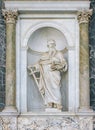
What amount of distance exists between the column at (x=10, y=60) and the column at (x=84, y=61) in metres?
1.84

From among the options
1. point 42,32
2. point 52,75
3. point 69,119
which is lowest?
point 69,119

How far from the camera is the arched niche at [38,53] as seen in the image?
→ 20.2 m

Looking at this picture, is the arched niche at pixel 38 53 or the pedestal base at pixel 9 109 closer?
the pedestal base at pixel 9 109

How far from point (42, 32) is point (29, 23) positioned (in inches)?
25.2

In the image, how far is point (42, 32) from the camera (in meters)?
20.5

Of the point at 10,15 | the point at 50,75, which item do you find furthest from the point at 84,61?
the point at 10,15

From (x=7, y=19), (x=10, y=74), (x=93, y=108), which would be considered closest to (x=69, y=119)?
(x=93, y=108)

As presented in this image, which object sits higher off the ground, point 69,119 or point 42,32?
point 42,32

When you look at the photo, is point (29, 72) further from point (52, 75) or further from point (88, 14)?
point (88, 14)

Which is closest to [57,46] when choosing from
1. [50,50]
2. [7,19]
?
[50,50]

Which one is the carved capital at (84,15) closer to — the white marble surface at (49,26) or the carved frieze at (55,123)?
the white marble surface at (49,26)

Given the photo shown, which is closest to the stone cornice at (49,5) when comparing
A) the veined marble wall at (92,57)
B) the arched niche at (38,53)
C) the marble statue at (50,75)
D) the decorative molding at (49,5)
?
the decorative molding at (49,5)

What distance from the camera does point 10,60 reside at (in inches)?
768

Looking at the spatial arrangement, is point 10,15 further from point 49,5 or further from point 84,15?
point 84,15
